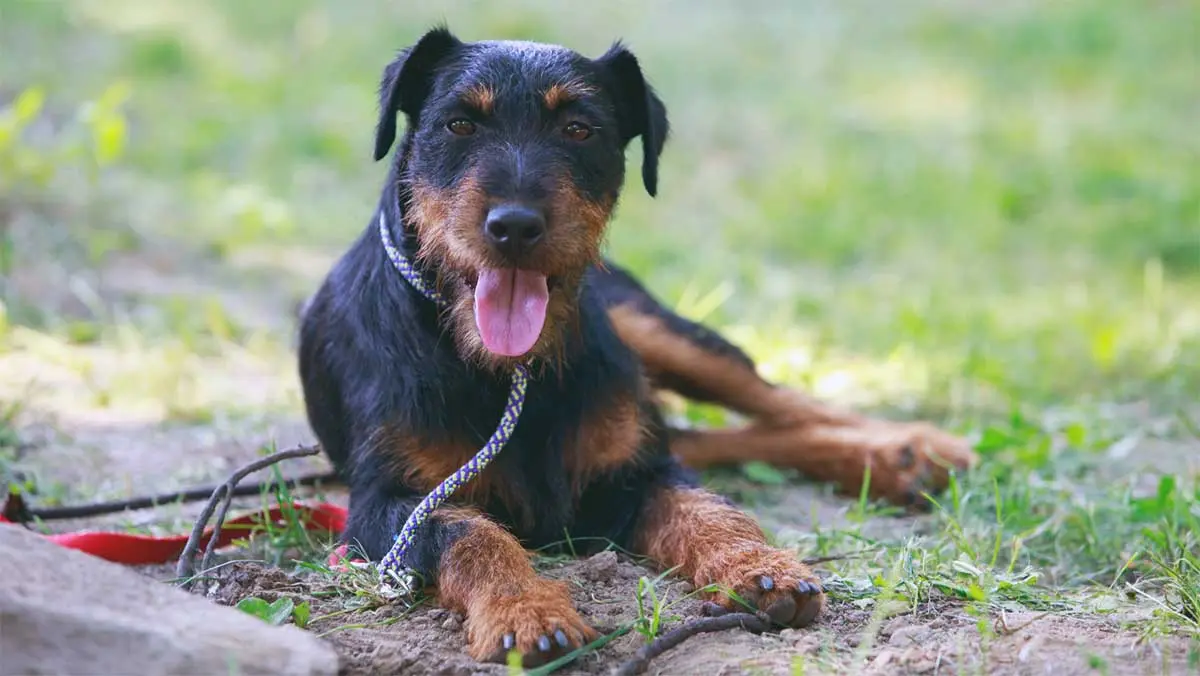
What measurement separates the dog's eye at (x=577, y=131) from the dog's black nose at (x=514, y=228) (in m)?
0.44

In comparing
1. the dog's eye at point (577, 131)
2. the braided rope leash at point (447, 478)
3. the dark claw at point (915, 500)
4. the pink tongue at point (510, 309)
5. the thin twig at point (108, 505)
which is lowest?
the dark claw at point (915, 500)

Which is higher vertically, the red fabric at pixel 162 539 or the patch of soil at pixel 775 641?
the patch of soil at pixel 775 641

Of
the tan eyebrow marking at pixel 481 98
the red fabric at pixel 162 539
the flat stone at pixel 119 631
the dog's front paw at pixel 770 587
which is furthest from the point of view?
the red fabric at pixel 162 539

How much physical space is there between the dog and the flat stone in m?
0.70

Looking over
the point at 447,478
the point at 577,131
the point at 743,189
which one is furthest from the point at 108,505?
the point at 743,189

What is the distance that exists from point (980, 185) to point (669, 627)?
27.6 feet

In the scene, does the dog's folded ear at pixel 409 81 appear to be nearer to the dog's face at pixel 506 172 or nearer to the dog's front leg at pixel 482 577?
the dog's face at pixel 506 172

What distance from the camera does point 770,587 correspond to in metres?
3.54

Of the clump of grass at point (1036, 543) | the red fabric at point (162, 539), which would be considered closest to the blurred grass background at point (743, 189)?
the clump of grass at point (1036, 543)

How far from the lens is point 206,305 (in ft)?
25.1

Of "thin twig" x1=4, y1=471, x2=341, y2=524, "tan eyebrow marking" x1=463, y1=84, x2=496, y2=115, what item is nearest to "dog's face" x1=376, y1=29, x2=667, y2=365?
"tan eyebrow marking" x1=463, y1=84, x2=496, y2=115

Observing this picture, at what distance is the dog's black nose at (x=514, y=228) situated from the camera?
3.67 meters

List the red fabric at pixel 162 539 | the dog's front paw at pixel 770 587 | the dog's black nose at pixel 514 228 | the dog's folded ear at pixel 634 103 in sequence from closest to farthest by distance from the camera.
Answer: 1. the dog's front paw at pixel 770 587
2. the dog's black nose at pixel 514 228
3. the red fabric at pixel 162 539
4. the dog's folded ear at pixel 634 103

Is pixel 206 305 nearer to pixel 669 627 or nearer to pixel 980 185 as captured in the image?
pixel 669 627
